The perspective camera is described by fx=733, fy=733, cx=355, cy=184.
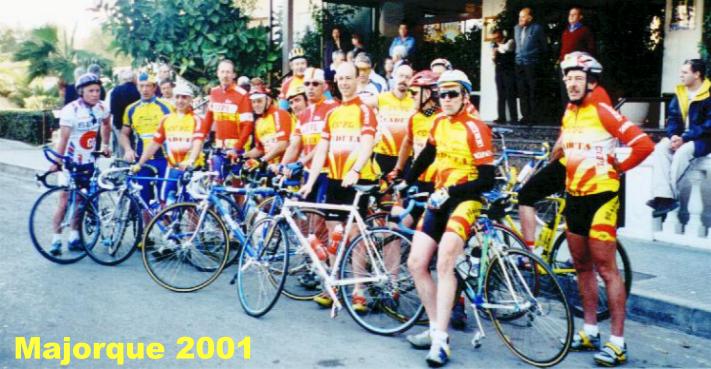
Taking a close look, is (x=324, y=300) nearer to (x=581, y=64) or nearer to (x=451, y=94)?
(x=451, y=94)

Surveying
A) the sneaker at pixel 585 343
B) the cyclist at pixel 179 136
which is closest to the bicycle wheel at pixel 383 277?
the sneaker at pixel 585 343

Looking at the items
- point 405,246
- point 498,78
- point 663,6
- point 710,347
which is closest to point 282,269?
point 405,246

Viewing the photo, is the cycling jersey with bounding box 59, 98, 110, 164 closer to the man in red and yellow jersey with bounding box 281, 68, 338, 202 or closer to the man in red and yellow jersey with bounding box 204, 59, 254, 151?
the man in red and yellow jersey with bounding box 204, 59, 254, 151

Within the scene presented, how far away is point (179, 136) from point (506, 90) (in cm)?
667

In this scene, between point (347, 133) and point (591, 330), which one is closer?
point (591, 330)

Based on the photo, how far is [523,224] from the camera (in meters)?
6.42

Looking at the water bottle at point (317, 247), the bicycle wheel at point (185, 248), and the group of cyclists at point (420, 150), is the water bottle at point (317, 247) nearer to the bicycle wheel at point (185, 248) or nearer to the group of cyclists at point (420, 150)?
the group of cyclists at point (420, 150)

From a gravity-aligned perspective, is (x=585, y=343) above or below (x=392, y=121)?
below

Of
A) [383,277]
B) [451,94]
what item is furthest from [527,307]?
[451,94]

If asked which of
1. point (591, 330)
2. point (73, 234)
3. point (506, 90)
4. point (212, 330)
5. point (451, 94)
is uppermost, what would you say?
point (506, 90)

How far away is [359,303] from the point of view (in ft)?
18.7

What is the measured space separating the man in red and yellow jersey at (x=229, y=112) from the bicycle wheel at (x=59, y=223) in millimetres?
1656

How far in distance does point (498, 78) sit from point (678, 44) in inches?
118

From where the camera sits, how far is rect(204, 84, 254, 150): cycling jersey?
27.8ft
